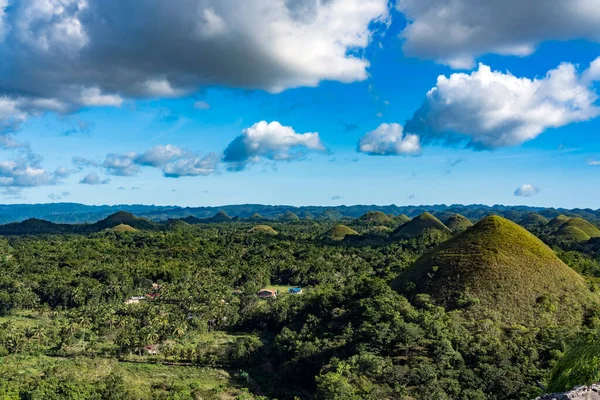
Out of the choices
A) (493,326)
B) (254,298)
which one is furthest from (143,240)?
Result: (493,326)

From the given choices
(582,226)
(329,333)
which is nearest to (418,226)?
(582,226)

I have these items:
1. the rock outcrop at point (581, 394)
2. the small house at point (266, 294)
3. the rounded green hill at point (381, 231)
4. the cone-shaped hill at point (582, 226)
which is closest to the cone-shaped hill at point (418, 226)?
the rounded green hill at point (381, 231)

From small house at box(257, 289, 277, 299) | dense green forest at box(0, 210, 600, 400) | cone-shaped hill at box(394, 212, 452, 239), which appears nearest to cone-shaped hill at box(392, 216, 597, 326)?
dense green forest at box(0, 210, 600, 400)

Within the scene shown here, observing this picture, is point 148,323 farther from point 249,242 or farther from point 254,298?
point 249,242

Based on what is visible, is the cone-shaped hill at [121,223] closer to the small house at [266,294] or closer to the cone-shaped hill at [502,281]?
the small house at [266,294]

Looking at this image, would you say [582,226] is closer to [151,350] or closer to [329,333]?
[329,333]

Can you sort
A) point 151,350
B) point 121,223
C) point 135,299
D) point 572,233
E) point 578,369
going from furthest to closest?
point 121,223, point 572,233, point 135,299, point 151,350, point 578,369
